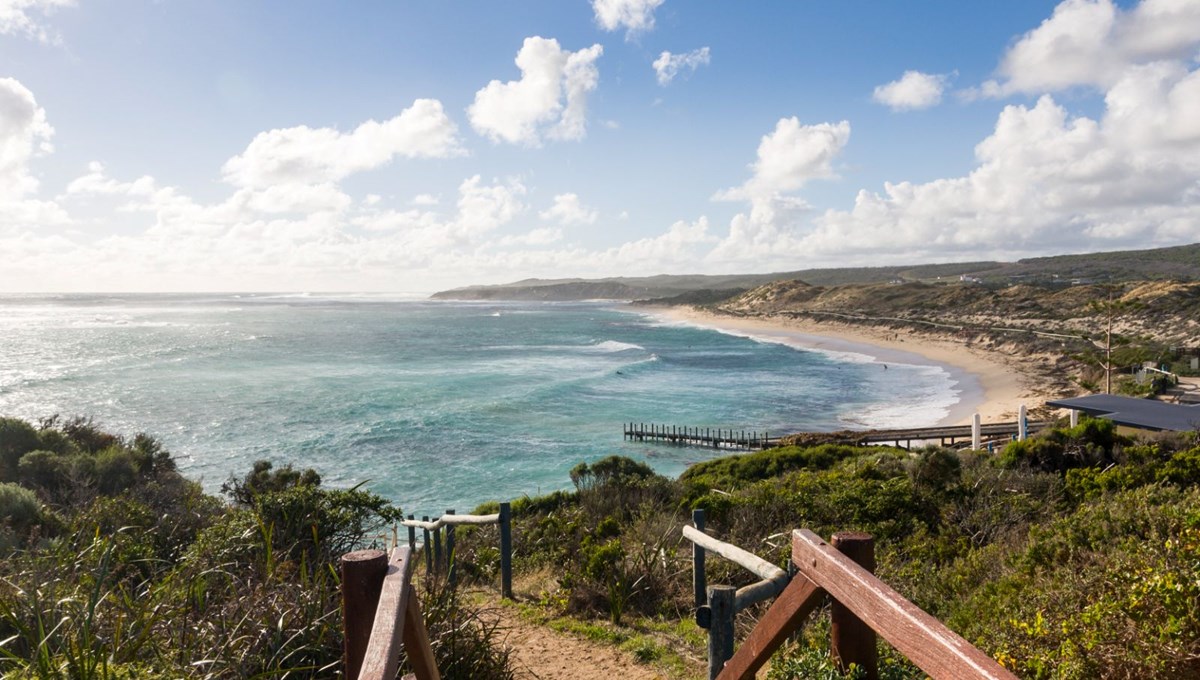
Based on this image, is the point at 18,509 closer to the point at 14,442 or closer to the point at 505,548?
the point at 505,548

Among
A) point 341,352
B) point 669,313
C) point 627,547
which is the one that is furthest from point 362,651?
point 669,313

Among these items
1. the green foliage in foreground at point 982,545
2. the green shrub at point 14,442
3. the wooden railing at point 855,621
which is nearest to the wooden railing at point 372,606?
the wooden railing at point 855,621

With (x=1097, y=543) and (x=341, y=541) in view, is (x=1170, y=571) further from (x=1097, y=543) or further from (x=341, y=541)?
(x=341, y=541)

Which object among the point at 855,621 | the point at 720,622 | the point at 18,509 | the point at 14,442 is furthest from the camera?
the point at 14,442

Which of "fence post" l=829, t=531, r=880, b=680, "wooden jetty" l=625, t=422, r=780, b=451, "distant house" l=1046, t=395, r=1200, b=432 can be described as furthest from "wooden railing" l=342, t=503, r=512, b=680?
"wooden jetty" l=625, t=422, r=780, b=451

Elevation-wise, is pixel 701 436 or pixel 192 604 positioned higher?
pixel 192 604

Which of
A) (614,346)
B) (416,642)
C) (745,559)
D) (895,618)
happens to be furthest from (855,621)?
(614,346)

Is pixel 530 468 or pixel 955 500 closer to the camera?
pixel 955 500
